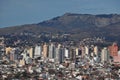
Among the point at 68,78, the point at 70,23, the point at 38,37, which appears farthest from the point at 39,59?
the point at 70,23

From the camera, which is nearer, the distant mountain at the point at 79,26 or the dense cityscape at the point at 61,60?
the dense cityscape at the point at 61,60

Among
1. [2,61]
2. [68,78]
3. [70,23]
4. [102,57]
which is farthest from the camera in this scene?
[70,23]

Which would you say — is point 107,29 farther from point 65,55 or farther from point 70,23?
point 65,55

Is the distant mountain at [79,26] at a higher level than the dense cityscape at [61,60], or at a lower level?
higher

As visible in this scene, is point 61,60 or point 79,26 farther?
point 79,26

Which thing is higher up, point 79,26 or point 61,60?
point 79,26

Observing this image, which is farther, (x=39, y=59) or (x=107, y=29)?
(x=107, y=29)

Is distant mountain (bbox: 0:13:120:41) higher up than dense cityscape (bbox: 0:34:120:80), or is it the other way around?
distant mountain (bbox: 0:13:120:41)

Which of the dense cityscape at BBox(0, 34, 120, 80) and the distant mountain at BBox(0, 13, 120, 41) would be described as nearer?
the dense cityscape at BBox(0, 34, 120, 80)
